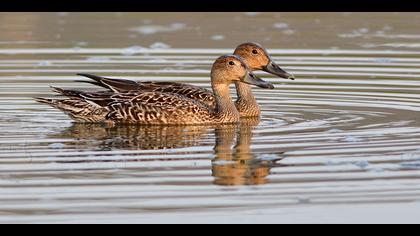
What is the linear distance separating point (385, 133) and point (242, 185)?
2682 mm

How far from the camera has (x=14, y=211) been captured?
26.5 ft

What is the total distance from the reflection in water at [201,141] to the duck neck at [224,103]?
161 millimetres

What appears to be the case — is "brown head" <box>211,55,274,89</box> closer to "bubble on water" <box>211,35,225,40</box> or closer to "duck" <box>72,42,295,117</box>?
"duck" <box>72,42,295,117</box>

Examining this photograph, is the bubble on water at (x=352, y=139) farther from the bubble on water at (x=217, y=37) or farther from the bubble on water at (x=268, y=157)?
the bubble on water at (x=217, y=37)

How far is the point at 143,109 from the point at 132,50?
6218 millimetres

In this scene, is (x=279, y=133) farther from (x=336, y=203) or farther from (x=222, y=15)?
(x=222, y=15)

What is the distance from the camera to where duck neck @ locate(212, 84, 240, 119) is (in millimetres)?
12641

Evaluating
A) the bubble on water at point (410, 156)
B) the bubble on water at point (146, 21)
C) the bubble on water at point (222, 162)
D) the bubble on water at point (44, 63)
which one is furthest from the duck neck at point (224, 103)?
the bubble on water at point (146, 21)

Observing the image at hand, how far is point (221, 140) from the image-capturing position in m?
11.3

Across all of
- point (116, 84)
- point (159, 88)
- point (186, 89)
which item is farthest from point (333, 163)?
point (116, 84)

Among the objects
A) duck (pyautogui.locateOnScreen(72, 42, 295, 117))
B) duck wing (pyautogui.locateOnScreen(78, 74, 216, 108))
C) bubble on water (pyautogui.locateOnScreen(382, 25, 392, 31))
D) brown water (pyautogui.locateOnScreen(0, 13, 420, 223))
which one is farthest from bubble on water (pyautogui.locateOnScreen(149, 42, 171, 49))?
duck wing (pyautogui.locateOnScreen(78, 74, 216, 108))

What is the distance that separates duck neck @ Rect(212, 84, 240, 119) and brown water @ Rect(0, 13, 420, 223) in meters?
0.21

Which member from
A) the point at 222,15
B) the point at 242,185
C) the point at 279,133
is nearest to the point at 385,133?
the point at 279,133
